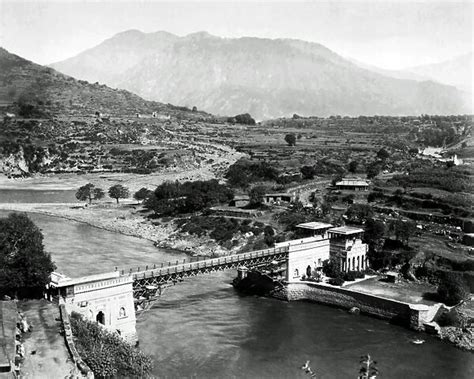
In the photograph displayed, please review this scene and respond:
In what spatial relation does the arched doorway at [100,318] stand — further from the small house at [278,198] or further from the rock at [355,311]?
the small house at [278,198]

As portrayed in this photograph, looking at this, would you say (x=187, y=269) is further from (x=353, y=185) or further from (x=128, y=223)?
(x=353, y=185)

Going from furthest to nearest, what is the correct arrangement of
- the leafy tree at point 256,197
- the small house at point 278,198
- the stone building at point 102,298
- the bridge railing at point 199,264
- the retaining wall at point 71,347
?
the small house at point 278,198
the leafy tree at point 256,197
the bridge railing at point 199,264
the stone building at point 102,298
the retaining wall at point 71,347

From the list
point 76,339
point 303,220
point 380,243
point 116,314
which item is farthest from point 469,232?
point 76,339

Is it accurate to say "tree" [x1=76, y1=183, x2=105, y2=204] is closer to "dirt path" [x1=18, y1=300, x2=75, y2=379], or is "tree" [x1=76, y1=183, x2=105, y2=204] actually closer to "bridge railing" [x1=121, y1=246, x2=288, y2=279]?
"bridge railing" [x1=121, y1=246, x2=288, y2=279]

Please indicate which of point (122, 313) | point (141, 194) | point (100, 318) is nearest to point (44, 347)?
point (100, 318)

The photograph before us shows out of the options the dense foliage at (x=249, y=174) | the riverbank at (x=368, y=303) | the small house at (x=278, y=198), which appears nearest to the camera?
the riverbank at (x=368, y=303)

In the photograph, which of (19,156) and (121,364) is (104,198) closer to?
(19,156)

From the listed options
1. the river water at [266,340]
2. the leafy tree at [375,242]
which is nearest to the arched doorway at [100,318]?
the river water at [266,340]
